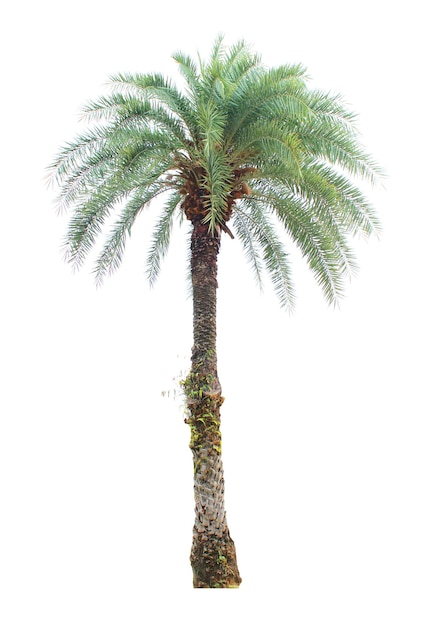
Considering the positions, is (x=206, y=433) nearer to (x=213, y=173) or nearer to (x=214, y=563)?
(x=214, y=563)

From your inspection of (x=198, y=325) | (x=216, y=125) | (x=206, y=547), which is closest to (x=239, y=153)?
(x=216, y=125)

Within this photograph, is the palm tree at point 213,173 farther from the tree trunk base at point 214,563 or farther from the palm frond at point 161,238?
the palm frond at point 161,238

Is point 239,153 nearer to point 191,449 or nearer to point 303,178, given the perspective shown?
point 303,178

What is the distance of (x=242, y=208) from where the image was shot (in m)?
11.1

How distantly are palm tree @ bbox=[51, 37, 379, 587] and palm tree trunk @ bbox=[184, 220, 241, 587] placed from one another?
2 cm

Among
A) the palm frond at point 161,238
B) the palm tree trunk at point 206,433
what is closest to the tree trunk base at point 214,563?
the palm tree trunk at point 206,433

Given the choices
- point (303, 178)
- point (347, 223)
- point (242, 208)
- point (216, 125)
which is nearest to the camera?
point (216, 125)

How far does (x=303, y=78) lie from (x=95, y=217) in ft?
13.5

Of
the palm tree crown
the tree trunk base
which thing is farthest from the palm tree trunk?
the palm tree crown

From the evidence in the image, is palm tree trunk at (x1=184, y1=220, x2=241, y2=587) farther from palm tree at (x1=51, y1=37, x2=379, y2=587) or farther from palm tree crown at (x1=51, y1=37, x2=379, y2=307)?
palm tree crown at (x1=51, y1=37, x2=379, y2=307)

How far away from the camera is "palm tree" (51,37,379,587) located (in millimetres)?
8359

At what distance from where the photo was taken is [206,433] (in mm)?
9070

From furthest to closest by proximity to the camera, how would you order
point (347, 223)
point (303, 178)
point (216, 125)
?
point (347, 223)
point (303, 178)
point (216, 125)

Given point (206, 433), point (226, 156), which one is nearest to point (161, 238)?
point (226, 156)
